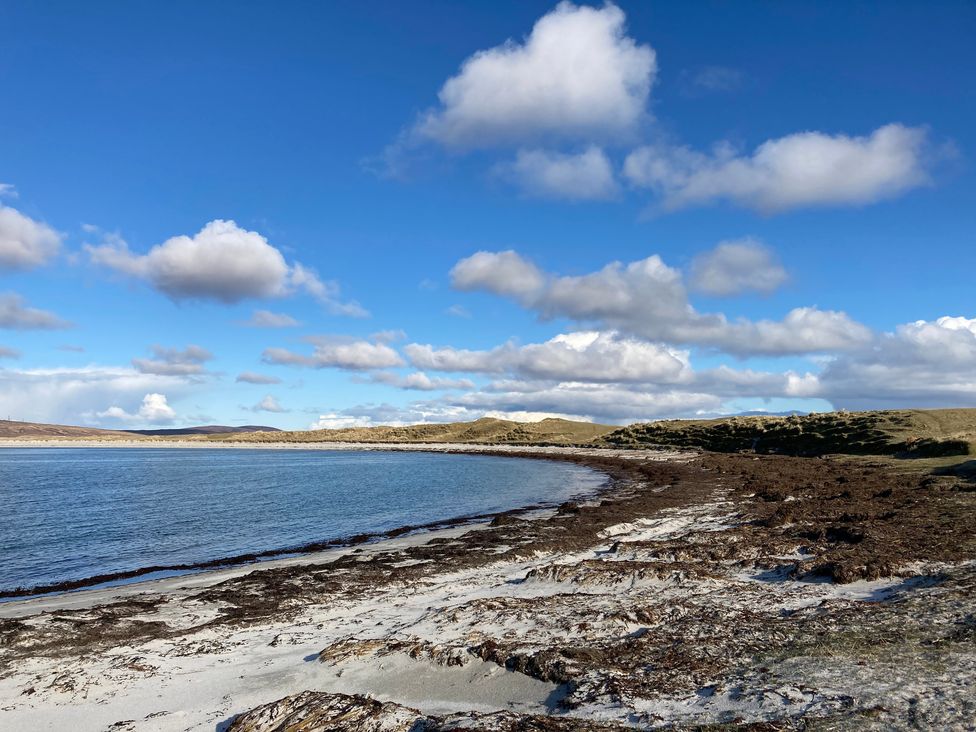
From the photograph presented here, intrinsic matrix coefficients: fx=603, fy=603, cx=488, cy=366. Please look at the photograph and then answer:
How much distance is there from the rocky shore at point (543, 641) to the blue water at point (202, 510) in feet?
23.9

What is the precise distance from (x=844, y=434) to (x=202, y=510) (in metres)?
72.2

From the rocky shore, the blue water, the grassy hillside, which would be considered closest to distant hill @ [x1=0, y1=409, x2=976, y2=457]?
the grassy hillside

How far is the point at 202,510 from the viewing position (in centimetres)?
3981

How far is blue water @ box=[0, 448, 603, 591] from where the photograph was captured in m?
26.1

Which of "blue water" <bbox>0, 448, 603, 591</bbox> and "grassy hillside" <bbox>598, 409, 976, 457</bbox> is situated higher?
"grassy hillside" <bbox>598, 409, 976, 457</bbox>

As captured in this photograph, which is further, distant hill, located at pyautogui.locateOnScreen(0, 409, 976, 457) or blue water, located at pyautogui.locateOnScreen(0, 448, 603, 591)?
distant hill, located at pyautogui.locateOnScreen(0, 409, 976, 457)

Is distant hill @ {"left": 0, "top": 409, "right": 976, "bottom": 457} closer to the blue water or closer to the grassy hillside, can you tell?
the grassy hillside

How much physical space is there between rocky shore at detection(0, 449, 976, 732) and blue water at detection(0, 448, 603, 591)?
7.27 metres

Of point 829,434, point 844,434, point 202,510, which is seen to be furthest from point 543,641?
point 829,434

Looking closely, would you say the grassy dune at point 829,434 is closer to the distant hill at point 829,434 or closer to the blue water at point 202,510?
the distant hill at point 829,434

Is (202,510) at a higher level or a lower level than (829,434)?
lower

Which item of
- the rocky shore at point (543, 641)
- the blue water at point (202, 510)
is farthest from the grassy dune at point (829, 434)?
the rocky shore at point (543, 641)

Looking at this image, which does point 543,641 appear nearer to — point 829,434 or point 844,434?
point 844,434

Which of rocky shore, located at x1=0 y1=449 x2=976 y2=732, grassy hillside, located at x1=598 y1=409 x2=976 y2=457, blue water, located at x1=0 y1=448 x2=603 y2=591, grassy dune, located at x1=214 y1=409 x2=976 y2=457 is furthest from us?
grassy dune, located at x1=214 y1=409 x2=976 y2=457
